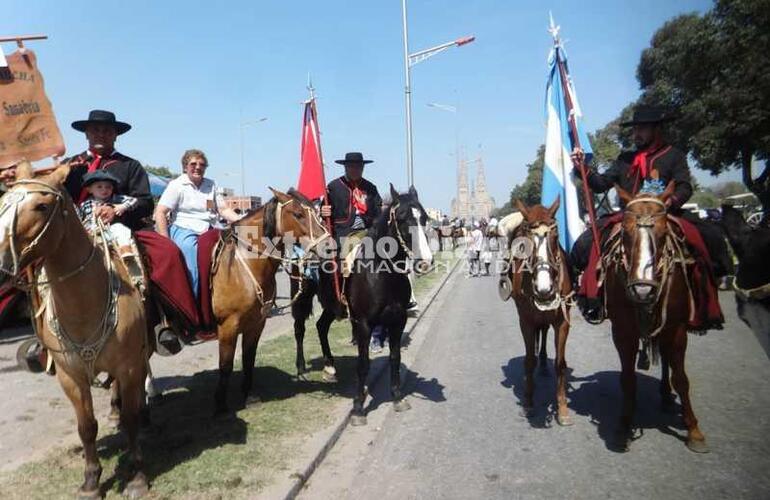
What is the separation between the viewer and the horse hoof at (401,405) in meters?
5.84

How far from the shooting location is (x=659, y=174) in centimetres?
514

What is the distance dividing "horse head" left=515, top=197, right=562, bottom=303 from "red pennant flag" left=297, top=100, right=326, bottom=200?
2.82m

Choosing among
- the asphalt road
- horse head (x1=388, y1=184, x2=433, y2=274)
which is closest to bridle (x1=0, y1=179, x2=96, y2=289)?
the asphalt road

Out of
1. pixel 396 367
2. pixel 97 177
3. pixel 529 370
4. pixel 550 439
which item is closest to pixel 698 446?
pixel 550 439

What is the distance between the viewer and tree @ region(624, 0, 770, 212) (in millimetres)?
13508

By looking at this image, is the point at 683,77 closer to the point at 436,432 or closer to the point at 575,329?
the point at 575,329

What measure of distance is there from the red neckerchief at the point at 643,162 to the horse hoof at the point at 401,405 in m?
3.62

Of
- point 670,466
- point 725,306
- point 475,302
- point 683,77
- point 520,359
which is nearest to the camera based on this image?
point 670,466

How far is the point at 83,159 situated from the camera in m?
4.84

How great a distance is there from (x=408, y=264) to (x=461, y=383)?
215 centimetres

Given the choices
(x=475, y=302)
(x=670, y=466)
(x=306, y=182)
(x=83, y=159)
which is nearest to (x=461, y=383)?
(x=670, y=466)

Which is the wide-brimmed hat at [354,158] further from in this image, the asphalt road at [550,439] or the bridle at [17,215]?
the bridle at [17,215]

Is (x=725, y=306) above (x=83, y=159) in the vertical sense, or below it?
below

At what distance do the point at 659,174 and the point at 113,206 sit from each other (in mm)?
5321
